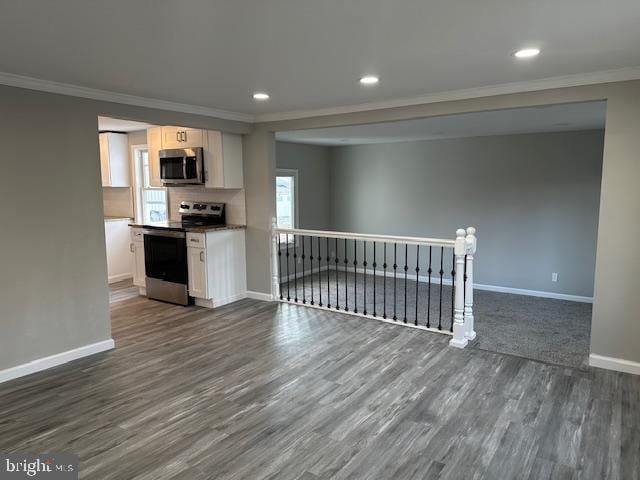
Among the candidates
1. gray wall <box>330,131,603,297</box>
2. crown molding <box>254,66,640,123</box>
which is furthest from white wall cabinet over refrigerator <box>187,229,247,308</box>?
gray wall <box>330,131,603,297</box>

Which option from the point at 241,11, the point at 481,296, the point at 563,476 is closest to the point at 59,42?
the point at 241,11

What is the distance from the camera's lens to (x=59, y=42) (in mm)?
2629

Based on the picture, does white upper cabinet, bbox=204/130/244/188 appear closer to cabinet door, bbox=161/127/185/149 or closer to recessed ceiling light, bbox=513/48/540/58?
cabinet door, bbox=161/127/185/149

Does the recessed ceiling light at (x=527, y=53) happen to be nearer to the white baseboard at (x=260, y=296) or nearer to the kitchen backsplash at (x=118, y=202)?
the white baseboard at (x=260, y=296)

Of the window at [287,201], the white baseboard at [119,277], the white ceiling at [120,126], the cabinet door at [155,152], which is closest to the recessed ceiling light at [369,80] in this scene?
the cabinet door at [155,152]

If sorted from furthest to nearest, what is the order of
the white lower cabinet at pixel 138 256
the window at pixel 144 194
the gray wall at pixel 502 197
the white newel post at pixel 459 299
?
the window at pixel 144 194 → the gray wall at pixel 502 197 → the white lower cabinet at pixel 138 256 → the white newel post at pixel 459 299

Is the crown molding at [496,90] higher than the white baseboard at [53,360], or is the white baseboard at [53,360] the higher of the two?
the crown molding at [496,90]

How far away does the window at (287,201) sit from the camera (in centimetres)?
802

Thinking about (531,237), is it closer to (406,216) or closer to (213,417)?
(406,216)

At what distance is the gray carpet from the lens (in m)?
4.40

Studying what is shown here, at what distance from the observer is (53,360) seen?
151 inches

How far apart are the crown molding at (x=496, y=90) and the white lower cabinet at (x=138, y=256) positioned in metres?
2.68

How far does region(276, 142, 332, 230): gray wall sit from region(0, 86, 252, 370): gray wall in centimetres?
397

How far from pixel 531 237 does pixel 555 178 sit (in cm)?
95
